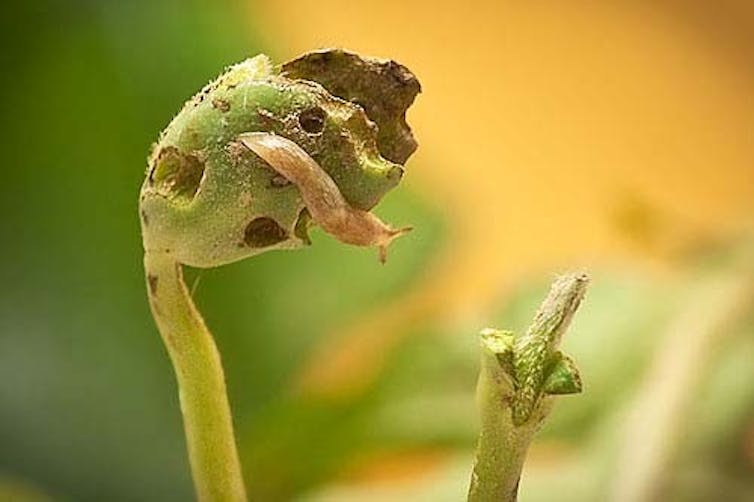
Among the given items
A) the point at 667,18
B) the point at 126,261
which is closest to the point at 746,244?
the point at 126,261

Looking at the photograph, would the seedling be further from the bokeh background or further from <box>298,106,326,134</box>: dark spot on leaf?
the bokeh background

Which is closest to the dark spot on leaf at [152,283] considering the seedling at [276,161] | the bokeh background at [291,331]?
the seedling at [276,161]

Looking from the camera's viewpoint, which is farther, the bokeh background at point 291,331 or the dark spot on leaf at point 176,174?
the bokeh background at point 291,331

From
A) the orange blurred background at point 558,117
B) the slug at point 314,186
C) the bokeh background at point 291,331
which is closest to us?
the slug at point 314,186

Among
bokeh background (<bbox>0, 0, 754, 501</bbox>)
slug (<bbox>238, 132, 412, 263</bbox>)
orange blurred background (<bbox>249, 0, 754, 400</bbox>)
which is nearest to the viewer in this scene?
slug (<bbox>238, 132, 412, 263</bbox>)

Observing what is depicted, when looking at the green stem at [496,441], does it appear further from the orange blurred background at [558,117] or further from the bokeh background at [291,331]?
the orange blurred background at [558,117]

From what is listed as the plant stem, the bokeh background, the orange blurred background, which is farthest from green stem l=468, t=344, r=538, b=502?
the orange blurred background
